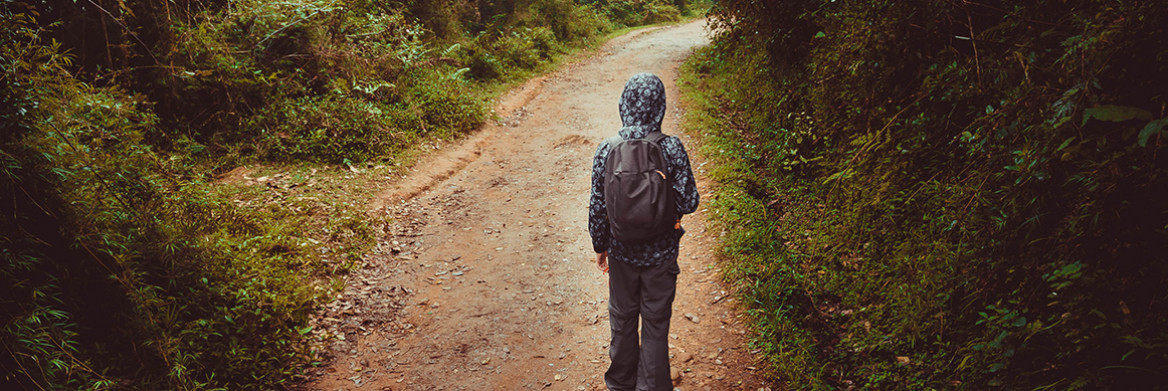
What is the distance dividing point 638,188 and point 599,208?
46 cm

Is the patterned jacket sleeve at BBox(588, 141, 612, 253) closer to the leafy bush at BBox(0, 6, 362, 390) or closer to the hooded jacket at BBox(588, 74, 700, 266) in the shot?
the hooded jacket at BBox(588, 74, 700, 266)

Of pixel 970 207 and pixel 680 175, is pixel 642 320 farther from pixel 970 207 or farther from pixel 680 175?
pixel 970 207

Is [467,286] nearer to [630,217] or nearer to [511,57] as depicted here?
[630,217]

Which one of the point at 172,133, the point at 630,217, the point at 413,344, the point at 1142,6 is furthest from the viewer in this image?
the point at 172,133

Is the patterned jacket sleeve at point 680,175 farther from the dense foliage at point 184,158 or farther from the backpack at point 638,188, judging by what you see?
the dense foliage at point 184,158

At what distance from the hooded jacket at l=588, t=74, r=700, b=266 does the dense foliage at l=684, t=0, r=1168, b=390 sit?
1737mm

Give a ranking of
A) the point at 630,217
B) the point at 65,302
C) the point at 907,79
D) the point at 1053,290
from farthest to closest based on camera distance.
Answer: the point at 907,79, the point at 65,302, the point at 630,217, the point at 1053,290

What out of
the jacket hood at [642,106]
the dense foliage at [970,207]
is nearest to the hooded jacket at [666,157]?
the jacket hood at [642,106]

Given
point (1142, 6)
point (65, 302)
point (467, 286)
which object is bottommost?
point (467, 286)

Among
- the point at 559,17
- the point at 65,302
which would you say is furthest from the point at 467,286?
the point at 559,17

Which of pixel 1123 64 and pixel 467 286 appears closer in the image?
pixel 1123 64

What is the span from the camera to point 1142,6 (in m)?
2.33

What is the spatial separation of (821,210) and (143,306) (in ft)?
20.9

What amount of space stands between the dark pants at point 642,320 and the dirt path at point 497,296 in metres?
0.73
